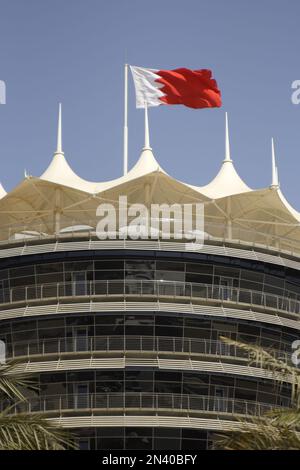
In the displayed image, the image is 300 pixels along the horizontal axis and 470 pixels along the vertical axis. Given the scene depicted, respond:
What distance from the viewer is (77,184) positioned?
70.9 metres

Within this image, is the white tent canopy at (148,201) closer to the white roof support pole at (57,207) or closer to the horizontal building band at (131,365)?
the white roof support pole at (57,207)

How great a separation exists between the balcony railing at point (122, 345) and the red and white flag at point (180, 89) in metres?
14.1

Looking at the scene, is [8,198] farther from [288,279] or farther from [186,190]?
[288,279]

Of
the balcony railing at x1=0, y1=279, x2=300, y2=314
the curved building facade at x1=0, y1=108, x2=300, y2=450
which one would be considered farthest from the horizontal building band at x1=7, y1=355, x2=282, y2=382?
the balcony railing at x1=0, y1=279, x2=300, y2=314

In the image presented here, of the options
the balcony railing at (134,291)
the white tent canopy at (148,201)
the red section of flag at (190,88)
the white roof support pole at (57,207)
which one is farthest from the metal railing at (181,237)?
the red section of flag at (190,88)

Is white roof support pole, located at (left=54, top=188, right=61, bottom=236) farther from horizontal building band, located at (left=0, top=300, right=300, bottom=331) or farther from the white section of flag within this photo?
the white section of flag

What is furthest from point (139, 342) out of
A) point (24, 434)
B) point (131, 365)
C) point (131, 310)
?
point (24, 434)

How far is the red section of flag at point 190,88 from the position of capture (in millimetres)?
70312

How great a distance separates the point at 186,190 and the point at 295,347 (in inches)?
442

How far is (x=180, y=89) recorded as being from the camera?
70.7m

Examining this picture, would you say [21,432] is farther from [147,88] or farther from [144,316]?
[147,88]

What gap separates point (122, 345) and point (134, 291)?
3.28 m

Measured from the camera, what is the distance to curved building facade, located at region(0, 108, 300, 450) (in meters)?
64.8

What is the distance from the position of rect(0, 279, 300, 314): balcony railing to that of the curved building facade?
8 centimetres
